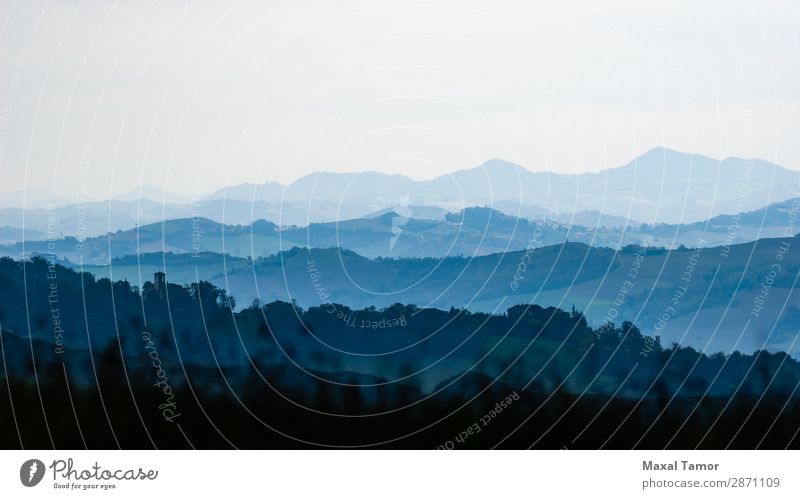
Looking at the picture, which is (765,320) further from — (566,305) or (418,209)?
(418,209)

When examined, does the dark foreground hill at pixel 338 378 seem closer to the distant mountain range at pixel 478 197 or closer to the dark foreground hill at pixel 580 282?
the dark foreground hill at pixel 580 282

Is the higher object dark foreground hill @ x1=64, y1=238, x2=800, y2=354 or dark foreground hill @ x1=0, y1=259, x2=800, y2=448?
dark foreground hill @ x1=64, y1=238, x2=800, y2=354

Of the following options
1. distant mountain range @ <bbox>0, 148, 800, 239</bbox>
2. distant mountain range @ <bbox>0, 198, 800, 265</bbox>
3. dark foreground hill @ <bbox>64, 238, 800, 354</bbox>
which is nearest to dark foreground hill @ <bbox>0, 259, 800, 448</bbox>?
dark foreground hill @ <bbox>64, 238, 800, 354</bbox>

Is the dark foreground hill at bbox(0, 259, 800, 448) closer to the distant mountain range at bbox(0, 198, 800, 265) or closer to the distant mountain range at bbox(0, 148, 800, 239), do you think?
the distant mountain range at bbox(0, 198, 800, 265)

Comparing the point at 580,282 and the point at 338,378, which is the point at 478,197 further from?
the point at 338,378

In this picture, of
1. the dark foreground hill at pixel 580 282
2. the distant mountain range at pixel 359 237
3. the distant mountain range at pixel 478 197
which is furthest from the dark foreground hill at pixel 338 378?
the distant mountain range at pixel 478 197

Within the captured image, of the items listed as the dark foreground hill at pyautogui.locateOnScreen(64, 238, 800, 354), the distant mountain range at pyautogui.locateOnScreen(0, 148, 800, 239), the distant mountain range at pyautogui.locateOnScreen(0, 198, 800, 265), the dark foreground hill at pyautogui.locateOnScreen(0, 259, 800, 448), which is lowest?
the dark foreground hill at pyautogui.locateOnScreen(0, 259, 800, 448)

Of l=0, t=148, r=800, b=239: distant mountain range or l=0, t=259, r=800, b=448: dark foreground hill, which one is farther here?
l=0, t=148, r=800, b=239: distant mountain range
